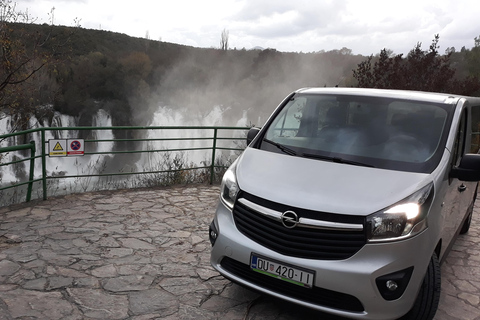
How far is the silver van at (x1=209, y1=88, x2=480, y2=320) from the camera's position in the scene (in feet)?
8.82

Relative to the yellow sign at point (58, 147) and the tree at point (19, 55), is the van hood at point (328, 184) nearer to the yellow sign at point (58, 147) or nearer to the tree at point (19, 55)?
the yellow sign at point (58, 147)

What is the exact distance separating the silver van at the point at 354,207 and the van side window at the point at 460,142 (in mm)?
11

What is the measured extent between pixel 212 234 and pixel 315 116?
159cm

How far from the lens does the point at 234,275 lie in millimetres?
3193

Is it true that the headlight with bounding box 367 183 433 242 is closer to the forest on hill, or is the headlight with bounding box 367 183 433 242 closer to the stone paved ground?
the stone paved ground

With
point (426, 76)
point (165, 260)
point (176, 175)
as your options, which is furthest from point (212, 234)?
point (426, 76)

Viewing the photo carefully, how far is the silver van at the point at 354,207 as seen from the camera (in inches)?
106

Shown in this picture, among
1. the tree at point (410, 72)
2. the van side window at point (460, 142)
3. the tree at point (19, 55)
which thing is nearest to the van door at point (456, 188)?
the van side window at point (460, 142)

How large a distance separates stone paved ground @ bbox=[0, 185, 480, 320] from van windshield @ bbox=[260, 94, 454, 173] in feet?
4.77

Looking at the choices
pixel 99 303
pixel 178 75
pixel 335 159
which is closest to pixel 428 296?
pixel 335 159

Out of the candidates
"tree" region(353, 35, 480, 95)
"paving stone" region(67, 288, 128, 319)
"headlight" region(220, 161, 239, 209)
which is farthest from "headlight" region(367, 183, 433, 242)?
"tree" region(353, 35, 480, 95)

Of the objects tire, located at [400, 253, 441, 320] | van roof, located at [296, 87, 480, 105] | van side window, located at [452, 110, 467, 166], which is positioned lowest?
tire, located at [400, 253, 441, 320]

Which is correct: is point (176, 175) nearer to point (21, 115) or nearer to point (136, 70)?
point (21, 115)

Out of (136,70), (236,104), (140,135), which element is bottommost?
(140,135)
